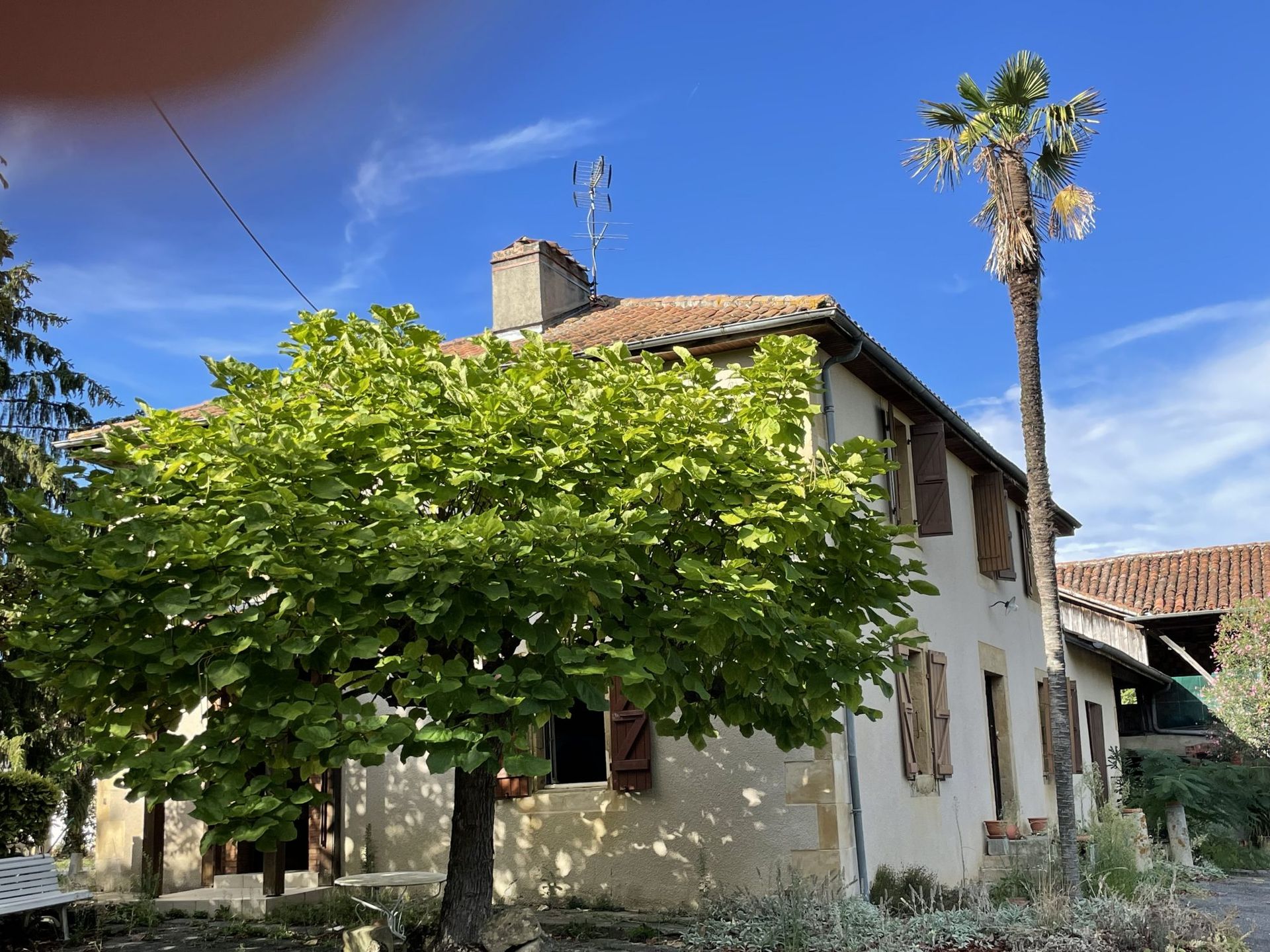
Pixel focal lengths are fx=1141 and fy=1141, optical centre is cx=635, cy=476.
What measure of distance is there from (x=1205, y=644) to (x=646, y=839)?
19.4m

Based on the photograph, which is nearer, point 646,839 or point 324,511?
point 324,511

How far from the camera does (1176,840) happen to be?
53.7ft

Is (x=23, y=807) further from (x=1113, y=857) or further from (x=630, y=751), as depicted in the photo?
(x=1113, y=857)

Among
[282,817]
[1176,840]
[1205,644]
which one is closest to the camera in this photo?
[282,817]

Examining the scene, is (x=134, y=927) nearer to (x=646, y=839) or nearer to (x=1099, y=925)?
(x=646, y=839)

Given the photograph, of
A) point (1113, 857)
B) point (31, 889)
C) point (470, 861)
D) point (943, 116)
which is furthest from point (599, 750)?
point (943, 116)

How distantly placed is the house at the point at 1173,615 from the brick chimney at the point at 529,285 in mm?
14147

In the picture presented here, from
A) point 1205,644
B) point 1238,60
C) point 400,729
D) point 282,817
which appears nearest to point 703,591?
point 400,729

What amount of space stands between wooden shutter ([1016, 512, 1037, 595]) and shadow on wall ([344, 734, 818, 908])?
8697 mm

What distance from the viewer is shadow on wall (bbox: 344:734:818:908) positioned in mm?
9914

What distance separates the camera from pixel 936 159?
11.0 meters


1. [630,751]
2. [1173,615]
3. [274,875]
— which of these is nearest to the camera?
[630,751]

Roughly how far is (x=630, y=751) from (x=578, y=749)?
1.09 metres

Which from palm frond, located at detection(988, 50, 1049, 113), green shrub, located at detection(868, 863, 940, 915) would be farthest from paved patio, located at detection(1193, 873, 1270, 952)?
palm frond, located at detection(988, 50, 1049, 113)
